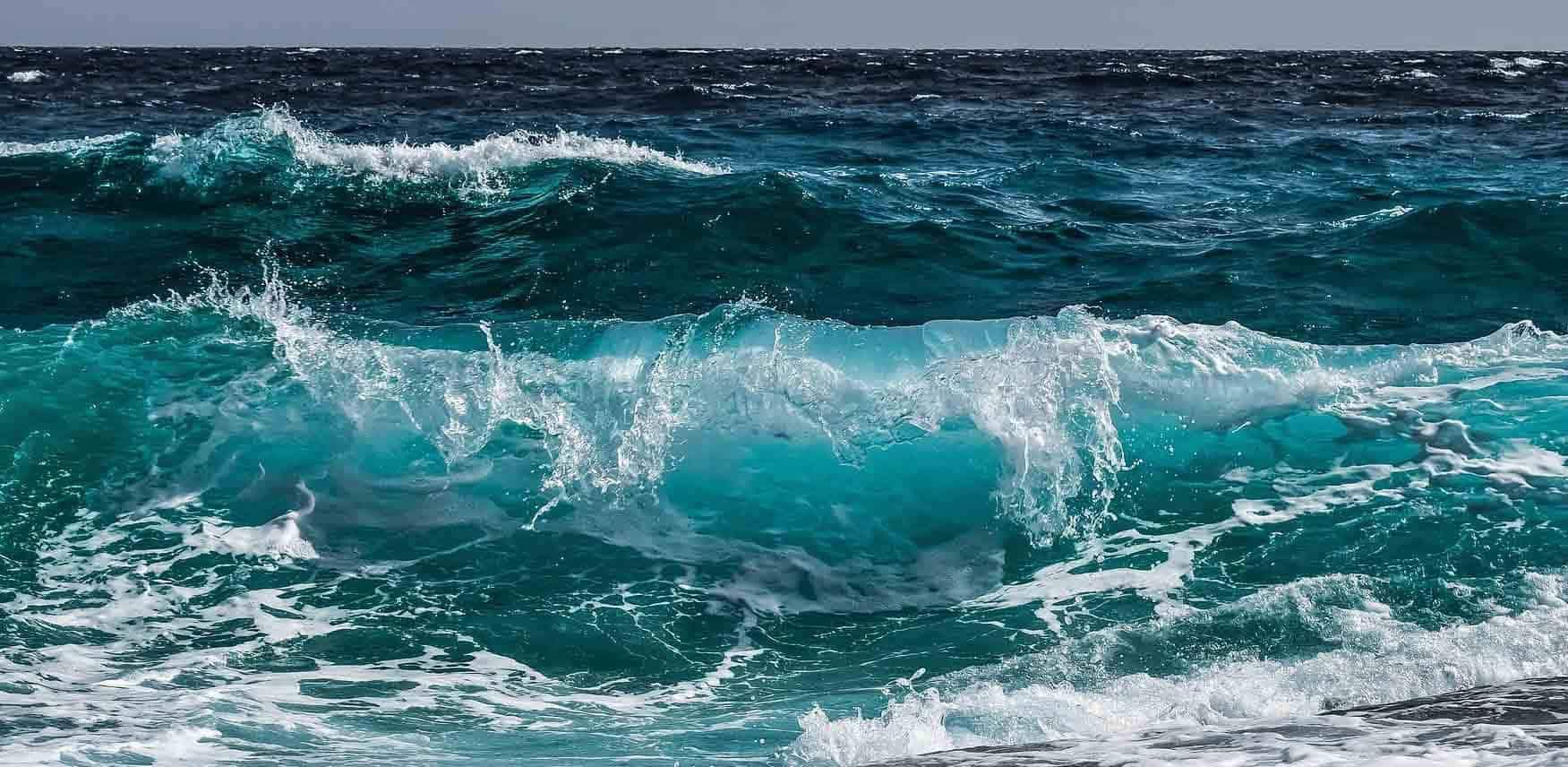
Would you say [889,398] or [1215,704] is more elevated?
[889,398]

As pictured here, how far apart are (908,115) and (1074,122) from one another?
3423 millimetres

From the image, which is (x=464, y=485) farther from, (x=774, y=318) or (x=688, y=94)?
(x=688, y=94)

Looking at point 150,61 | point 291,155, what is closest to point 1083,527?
point 291,155

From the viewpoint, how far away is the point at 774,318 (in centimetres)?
823

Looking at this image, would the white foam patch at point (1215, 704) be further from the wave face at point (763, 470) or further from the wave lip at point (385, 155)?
→ the wave lip at point (385, 155)

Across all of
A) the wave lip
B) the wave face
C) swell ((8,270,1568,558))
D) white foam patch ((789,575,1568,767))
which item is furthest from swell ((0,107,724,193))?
white foam patch ((789,575,1568,767))

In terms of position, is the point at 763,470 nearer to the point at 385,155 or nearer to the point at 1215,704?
the point at 1215,704

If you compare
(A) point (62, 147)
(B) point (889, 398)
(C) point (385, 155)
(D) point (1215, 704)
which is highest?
(C) point (385, 155)

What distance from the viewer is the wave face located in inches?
177

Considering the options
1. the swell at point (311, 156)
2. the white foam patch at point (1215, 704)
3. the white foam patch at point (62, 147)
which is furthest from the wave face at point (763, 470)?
the white foam patch at point (62, 147)

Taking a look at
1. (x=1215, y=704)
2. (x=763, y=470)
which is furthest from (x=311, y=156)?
(x=1215, y=704)

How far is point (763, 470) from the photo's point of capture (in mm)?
7020

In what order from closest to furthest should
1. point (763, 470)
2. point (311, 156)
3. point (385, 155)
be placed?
point (763, 470) → point (311, 156) → point (385, 155)

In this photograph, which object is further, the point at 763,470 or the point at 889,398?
the point at 889,398
